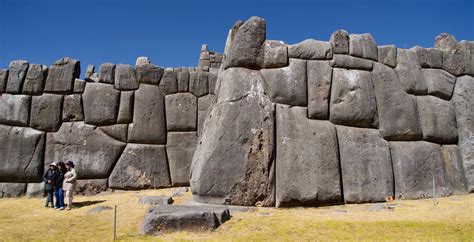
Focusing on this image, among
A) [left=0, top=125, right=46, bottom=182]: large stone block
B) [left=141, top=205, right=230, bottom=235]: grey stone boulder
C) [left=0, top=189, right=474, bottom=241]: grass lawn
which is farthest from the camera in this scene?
[left=0, top=125, right=46, bottom=182]: large stone block

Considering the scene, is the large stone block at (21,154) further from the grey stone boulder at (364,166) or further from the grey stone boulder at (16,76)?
the grey stone boulder at (364,166)

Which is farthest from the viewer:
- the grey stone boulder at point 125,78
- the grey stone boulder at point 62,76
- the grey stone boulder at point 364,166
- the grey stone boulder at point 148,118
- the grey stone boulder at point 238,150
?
the grey stone boulder at point 125,78

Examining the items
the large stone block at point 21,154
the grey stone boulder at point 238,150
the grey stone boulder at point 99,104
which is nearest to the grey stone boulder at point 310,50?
the grey stone boulder at point 238,150

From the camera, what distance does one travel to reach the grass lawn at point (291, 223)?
474 cm

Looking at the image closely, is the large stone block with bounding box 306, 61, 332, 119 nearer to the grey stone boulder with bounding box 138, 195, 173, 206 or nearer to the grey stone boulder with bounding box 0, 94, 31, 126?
the grey stone boulder with bounding box 138, 195, 173, 206

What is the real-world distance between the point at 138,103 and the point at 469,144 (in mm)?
8403

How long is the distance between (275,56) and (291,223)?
3633 mm

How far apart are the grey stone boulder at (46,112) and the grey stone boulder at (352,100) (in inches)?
274

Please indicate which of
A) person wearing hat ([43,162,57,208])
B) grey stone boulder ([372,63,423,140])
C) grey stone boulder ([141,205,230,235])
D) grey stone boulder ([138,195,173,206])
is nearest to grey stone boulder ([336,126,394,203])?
grey stone boulder ([372,63,423,140])

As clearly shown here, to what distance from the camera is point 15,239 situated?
16.4 feet

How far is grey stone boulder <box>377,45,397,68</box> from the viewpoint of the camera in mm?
8320

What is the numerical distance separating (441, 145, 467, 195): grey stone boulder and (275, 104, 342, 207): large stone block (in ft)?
9.83

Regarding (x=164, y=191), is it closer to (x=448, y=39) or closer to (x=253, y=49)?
(x=253, y=49)

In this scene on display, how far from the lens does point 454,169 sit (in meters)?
8.15
